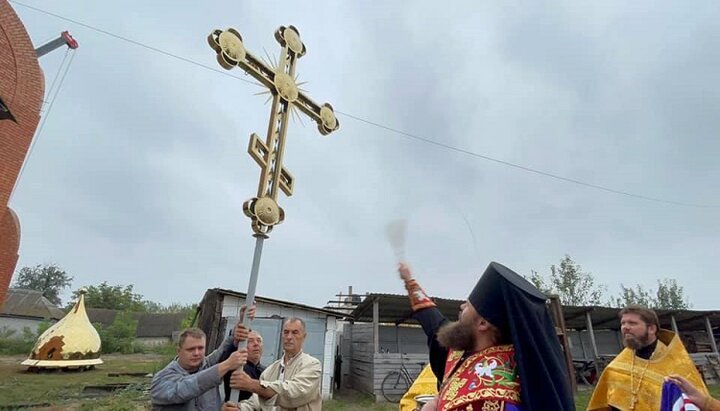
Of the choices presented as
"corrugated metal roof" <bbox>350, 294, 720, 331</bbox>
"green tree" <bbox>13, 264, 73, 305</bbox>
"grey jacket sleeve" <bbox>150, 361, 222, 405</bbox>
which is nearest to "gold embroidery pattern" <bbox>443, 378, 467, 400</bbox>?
"grey jacket sleeve" <bbox>150, 361, 222, 405</bbox>

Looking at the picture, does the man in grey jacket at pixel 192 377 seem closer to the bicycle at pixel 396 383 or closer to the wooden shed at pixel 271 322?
the wooden shed at pixel 271 322

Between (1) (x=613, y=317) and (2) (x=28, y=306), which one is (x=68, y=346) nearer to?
(1) (x=613, y=317)

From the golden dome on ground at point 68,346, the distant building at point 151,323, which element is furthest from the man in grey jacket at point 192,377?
the distant building at point 151,323

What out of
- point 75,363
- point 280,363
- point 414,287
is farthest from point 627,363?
point 75,363

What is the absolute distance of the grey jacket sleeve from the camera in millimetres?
2502

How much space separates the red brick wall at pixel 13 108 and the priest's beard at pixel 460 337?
34.0 feet

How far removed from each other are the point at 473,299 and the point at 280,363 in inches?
92.9

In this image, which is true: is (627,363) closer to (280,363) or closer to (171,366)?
(280,363)

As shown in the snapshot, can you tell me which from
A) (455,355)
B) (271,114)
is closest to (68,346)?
(271,114)

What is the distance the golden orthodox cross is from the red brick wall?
810 cm

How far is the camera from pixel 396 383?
12.3 m

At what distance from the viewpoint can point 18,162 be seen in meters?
8.50

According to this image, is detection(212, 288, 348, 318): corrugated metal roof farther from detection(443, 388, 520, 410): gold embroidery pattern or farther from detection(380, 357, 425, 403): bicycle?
detection(443, 388, 520, 410): gold embroidery pattern

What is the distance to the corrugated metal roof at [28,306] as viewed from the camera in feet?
110
